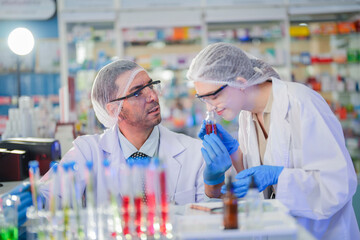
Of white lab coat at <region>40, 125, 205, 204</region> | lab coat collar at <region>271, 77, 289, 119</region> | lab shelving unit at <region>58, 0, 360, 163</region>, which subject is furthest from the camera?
lab shelving unit at <region>58, 0, 360, 163</region>

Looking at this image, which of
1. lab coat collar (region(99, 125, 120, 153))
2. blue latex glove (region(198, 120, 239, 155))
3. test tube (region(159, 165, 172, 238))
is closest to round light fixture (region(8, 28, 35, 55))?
lab coat collar (region(99, 125, 120, 153))

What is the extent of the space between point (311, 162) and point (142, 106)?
0.93 m

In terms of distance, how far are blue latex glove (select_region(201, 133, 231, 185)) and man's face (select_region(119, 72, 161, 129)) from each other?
0.35 metres

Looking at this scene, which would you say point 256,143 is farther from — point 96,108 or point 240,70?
point 96,108

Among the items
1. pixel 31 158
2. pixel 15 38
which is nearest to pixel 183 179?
pixel 31 158

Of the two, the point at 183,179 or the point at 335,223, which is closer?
the point at 335,223

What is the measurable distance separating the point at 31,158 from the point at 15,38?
131 centimetres

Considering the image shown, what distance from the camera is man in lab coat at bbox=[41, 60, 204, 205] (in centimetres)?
225

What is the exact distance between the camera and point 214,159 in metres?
2.02

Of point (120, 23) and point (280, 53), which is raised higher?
point (120, 23)

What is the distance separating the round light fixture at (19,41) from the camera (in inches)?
138

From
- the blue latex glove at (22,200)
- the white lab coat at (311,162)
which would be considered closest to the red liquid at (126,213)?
the blue latex glove at (22,200)

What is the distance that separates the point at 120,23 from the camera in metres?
5.43

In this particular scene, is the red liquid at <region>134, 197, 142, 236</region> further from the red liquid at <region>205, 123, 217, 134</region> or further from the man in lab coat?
the red liquid at <region>205, 123, 217, 134</region>
